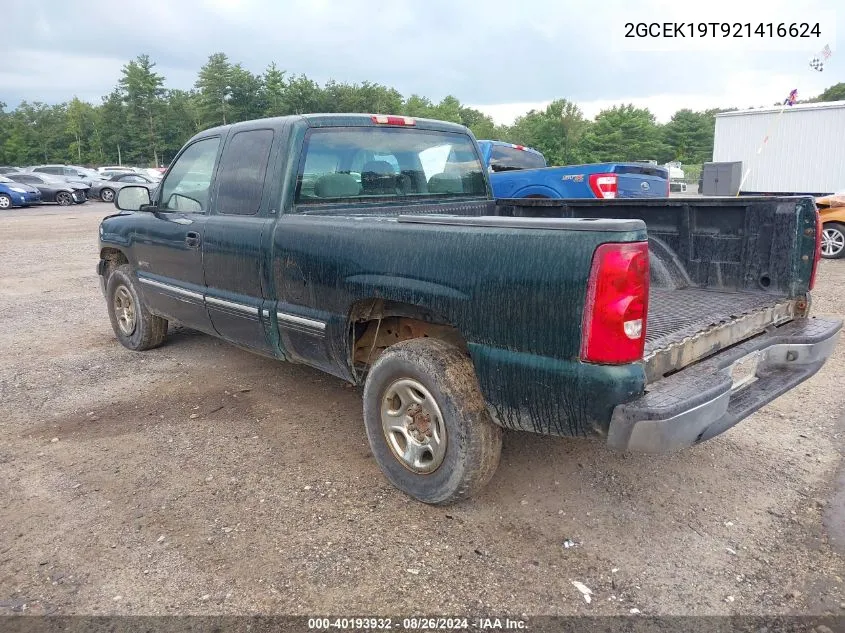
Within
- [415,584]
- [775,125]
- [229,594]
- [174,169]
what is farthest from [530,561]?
[775,125]

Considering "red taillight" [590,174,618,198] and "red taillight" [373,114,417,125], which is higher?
"red taillight" [373,114,417,125]

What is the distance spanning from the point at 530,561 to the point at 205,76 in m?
68.8

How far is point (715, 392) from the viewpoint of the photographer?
255 centimetres

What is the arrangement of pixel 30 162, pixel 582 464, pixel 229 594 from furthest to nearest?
pixel 30 162
pixel 582 464
pixel 229 594

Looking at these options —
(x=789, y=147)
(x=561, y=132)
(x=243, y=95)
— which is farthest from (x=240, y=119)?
(x=789, y=147)

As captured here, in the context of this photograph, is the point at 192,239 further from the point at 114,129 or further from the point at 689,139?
the point at 689,139

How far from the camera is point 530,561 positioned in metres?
A: 2.73

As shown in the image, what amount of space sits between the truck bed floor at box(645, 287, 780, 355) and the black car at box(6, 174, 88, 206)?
29547 mm

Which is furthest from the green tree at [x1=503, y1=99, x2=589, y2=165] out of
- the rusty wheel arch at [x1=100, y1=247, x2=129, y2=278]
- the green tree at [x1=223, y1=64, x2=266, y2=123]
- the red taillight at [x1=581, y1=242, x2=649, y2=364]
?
the red taillight at [x1=581, y1=242, x2=649, y2=364]

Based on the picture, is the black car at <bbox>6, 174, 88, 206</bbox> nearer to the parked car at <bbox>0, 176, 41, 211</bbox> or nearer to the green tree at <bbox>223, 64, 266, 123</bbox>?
the parked car at <bbox>0, 176, 41, 211</bbox>

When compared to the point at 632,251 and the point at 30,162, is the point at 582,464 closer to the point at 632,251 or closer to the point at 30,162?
the point at 632,251

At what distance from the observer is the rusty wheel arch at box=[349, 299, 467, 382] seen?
3153mm

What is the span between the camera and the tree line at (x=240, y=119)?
2389 inches

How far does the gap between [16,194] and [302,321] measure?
27.7m
